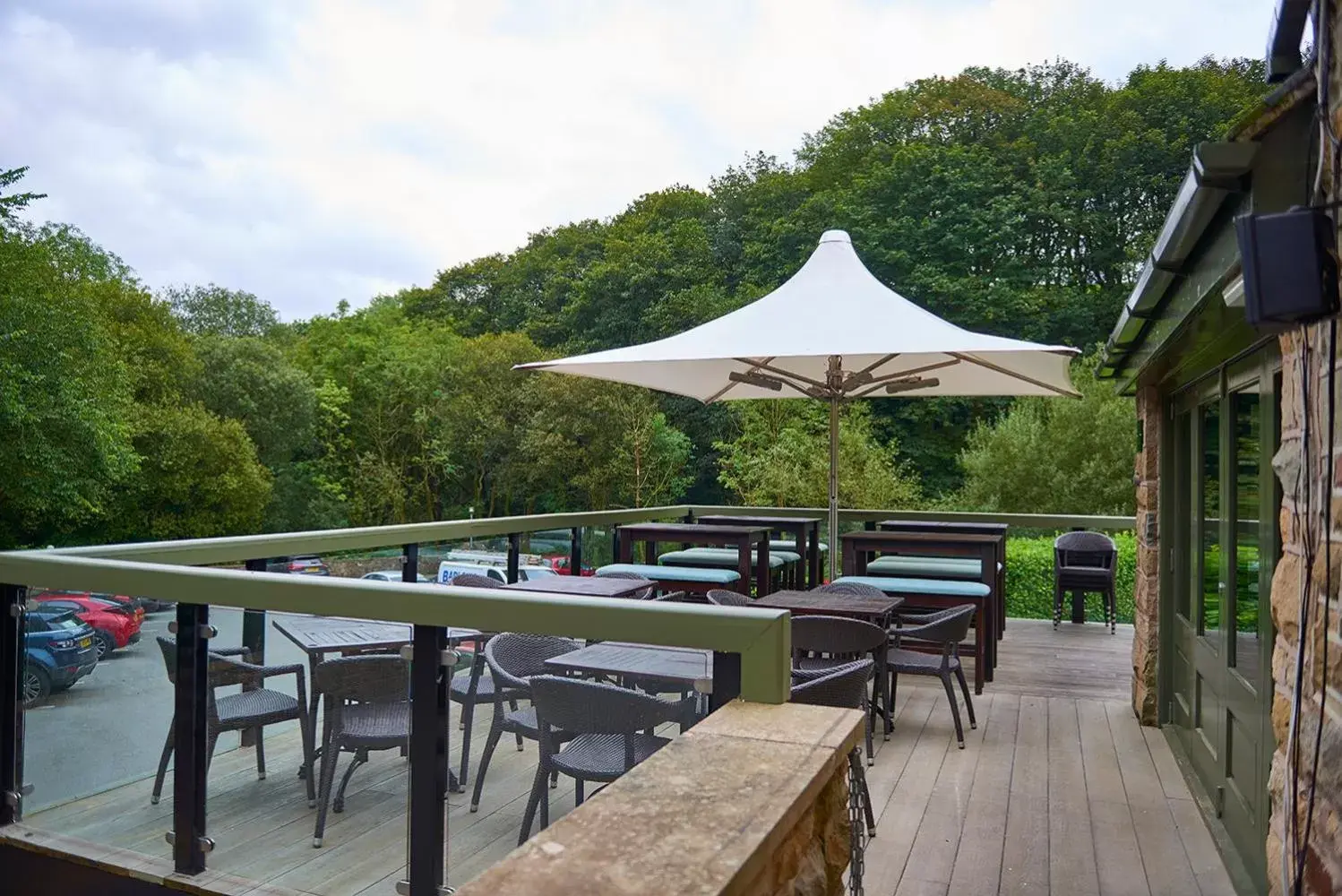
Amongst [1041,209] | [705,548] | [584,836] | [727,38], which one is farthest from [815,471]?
[727,38]

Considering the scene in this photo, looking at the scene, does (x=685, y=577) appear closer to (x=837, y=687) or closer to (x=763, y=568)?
(x=763, y=568)

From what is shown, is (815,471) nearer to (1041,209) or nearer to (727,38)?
(1041,209)

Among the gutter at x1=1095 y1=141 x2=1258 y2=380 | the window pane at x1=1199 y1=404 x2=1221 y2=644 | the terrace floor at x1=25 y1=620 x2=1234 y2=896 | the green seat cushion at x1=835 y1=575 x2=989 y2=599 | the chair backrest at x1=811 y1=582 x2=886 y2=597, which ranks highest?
the gutter at x1=1095 y1=141 x2=1258 y2=380

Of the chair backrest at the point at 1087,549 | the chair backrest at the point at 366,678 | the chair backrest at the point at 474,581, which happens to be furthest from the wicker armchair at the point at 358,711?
the chair backrest at the point at 1087,549

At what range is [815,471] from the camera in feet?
65.0

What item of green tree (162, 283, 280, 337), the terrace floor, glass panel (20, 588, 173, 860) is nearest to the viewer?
the terrace floor

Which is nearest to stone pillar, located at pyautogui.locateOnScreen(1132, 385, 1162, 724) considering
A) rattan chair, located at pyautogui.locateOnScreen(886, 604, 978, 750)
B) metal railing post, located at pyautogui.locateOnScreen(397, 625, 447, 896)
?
rattan chair, located at pyautogui.locateOnScreen(886, 604, 978, 750)

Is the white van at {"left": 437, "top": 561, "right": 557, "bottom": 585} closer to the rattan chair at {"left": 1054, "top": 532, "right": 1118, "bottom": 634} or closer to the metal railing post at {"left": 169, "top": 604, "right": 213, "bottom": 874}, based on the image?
the metal railing post at {"left": 169, "top": 604, "right": 213, "bottom": 874}

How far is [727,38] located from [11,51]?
86.7 feet

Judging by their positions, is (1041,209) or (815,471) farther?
(1041,209)

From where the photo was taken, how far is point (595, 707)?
2.40 metres

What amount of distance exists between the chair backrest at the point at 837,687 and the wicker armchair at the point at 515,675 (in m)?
1.05

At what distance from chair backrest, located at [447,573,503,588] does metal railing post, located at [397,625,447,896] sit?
79.4 inches

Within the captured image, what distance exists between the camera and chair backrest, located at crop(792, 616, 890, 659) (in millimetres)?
4285
